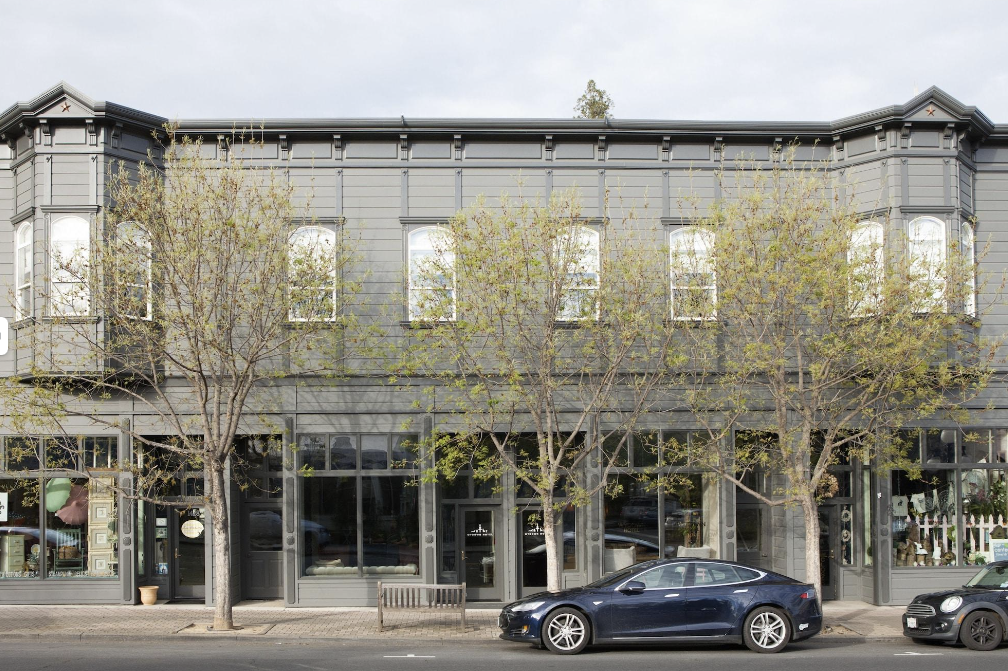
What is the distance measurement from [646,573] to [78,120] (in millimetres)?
12230

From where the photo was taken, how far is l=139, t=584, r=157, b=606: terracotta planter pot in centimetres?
1712

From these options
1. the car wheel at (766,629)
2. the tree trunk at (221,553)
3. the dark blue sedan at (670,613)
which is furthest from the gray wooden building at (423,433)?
the car wheel at (766,629)

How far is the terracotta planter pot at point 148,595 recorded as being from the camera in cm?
1712

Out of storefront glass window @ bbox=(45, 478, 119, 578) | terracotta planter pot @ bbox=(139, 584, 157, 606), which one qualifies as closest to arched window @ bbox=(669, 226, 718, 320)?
terracotta planter pot @ bbox=(139, 584, 157, 606)

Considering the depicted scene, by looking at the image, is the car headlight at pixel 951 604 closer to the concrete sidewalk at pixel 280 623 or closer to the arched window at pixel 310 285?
the concrete sidewalk at pixel 280 623

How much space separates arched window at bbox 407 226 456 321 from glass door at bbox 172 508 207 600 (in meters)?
5.57

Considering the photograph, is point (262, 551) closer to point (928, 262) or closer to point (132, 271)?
point (132, 271)

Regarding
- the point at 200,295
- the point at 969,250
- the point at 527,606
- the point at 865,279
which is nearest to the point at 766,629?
the point at 527,606

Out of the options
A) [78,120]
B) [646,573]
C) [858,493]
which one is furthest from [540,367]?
[78,120]

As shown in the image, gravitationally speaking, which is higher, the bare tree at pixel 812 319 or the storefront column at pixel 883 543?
the bare tree at pixel 812 319

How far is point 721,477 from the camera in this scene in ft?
56.4

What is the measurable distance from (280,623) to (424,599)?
246 cm

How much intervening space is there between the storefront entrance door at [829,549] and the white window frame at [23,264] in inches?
584

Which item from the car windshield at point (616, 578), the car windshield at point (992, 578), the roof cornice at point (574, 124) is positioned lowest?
the car windshield at point (992, 578)
